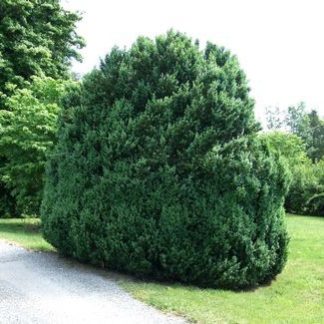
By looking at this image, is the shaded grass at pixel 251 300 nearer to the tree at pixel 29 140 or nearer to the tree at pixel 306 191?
the tree at pixel 29 140

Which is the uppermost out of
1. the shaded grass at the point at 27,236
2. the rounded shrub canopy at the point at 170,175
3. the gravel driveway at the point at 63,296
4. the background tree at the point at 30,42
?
the background tree at the point at 30,42

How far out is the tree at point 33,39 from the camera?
72.7 ft

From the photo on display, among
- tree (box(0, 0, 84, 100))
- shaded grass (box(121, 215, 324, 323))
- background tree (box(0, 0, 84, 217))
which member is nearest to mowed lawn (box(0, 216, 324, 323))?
shaded grass (box(121, 215, 324, 323))

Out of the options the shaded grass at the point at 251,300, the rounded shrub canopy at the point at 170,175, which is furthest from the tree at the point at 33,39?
the shaded grass at the point at 251,300

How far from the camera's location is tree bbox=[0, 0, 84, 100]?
2217 cm

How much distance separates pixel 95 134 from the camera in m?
8.97

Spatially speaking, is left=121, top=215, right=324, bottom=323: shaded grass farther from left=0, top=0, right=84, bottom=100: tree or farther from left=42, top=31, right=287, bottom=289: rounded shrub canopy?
→ left=0, top=0, right=84, bottom=100: tree

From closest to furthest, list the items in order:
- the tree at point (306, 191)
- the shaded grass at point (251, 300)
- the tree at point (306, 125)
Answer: the shaded grass at point (251, 300) < the tree at point (306, 191) < the tree at point (306, 125)

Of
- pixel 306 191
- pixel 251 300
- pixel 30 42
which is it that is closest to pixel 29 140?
pixel 30 42

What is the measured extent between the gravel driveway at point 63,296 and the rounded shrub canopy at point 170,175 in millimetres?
543

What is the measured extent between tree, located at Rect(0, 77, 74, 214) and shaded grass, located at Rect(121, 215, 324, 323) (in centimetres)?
789

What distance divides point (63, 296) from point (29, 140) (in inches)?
351

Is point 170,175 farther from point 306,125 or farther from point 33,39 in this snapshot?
point 306,125

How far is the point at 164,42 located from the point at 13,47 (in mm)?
14567
